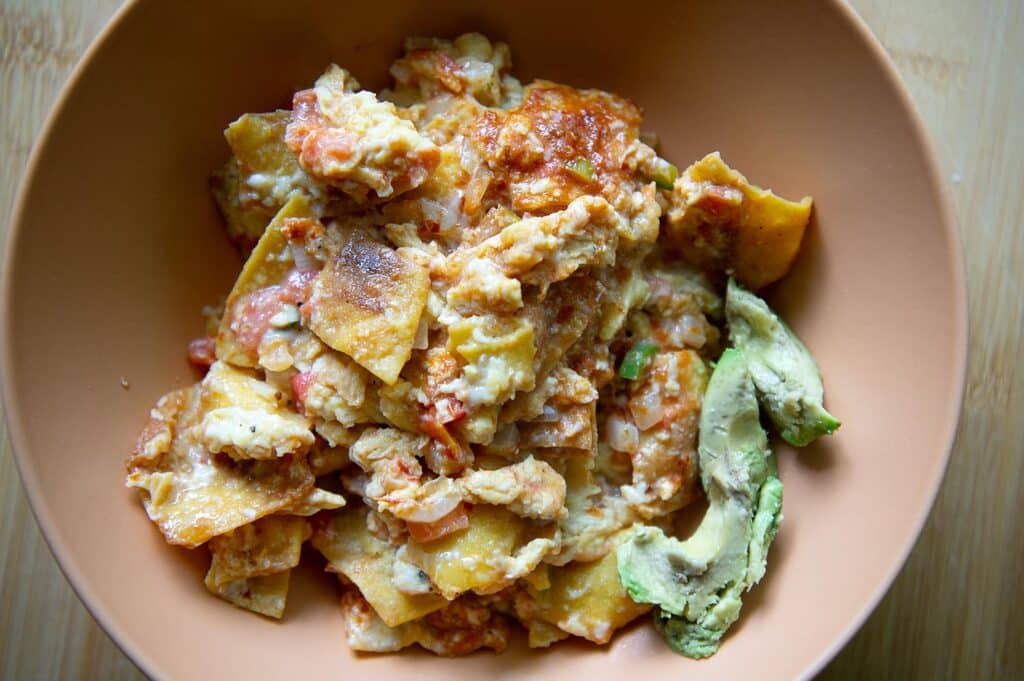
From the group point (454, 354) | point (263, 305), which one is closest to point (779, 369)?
point (454, 354)

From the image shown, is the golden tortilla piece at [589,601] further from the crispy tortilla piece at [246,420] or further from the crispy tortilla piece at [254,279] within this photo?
the crispy tortilla piece at [254,279]

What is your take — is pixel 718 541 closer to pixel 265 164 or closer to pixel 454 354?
pixel 454 354

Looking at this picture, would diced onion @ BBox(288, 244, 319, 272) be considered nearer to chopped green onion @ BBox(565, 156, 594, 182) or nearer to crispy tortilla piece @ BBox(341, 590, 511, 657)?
chopped green onion @ BBox(565, 156, 594, 182)

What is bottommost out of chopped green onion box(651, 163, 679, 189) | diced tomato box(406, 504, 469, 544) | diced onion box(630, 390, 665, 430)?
diced tomato box(406, 504, 469, 544)

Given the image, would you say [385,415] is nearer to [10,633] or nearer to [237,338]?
[237,338]

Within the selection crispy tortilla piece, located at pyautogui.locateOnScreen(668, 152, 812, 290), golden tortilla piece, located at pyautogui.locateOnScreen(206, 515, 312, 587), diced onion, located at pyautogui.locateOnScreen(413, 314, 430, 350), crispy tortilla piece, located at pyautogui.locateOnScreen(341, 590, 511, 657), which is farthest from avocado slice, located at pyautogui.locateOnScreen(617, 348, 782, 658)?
golden tortilla piece, located at pyautogui.locateOnScreen(206, 515, 312, 587)

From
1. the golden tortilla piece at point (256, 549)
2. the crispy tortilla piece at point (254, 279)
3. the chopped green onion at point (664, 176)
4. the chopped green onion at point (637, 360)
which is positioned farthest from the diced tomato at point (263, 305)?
the chopped green onion at point (664, 176)

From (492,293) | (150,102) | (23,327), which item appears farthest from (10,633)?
(492,293)
